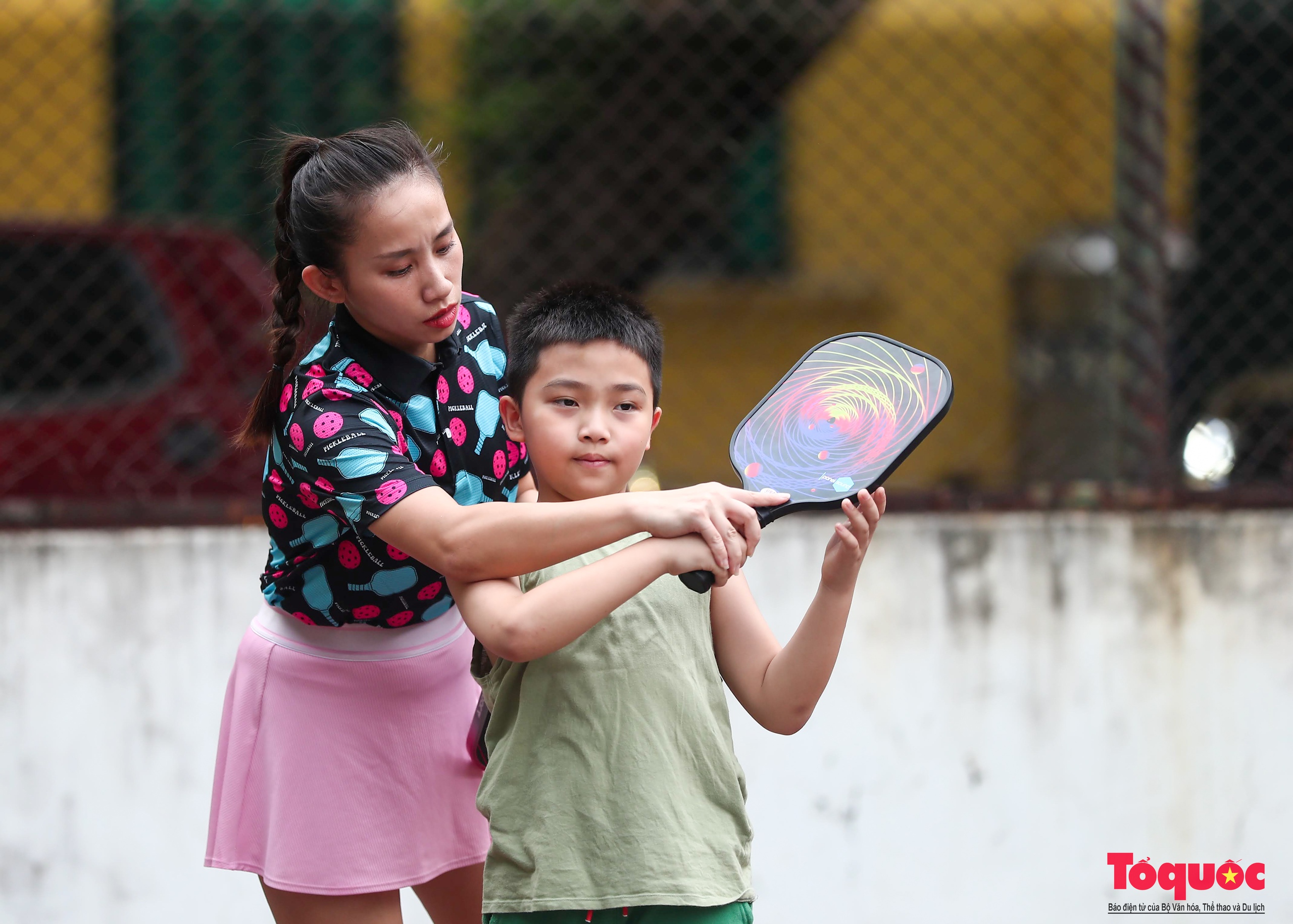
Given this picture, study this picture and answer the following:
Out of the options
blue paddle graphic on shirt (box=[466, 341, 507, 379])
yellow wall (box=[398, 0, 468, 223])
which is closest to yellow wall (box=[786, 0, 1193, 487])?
yellow wall (box=[398, 0, 468, 223])

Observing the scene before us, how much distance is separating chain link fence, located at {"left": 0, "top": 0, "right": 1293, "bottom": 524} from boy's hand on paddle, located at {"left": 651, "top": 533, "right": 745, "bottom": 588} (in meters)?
1.09

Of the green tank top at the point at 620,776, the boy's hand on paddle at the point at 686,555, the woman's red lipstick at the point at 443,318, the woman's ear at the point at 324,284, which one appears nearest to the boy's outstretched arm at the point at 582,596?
the boy's hand on paddle at the point at 686,555

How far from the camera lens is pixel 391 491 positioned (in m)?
1.51

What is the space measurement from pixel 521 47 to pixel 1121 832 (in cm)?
380

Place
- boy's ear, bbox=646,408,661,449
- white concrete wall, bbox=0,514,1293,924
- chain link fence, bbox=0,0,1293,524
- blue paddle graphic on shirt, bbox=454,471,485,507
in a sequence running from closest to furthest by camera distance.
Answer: boy's ear, bbox=646,408,661,449
blue paddle graphic on shirt, bbox=454,471,485,507
white concrete wall, bbox=0,514,1293,924
chain link fence, bbox=0,0,1293,524

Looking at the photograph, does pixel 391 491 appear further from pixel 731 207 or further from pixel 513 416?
pixel 731 207

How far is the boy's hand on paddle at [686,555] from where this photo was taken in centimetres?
141

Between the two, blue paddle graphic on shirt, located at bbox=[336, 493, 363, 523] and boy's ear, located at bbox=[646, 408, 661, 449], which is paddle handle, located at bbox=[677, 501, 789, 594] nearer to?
boy's ear, located at bbox=[646, 408, 661, 449]

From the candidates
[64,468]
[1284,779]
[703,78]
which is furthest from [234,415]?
[1284,779]

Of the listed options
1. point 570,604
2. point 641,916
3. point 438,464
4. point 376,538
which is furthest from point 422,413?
point 641,916

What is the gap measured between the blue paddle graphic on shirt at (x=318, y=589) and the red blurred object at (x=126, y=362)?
1.55 metres

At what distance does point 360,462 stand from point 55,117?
5022 millimetres

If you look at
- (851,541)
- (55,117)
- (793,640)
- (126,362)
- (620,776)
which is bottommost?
(620,776)

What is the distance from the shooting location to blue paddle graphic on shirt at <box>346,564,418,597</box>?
1758 mm
